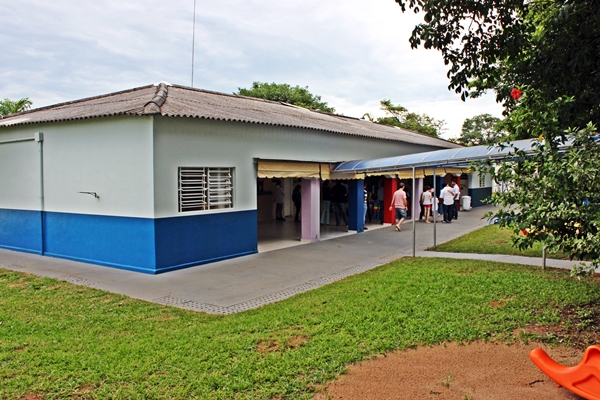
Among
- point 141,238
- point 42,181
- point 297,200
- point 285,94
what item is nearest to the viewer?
point 141,238

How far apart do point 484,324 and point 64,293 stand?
22.6 ft

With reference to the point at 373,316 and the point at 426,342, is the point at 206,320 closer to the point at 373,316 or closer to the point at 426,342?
the point at 373,316

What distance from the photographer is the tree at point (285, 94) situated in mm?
35344

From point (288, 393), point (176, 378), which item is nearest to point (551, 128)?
point (288, 393)

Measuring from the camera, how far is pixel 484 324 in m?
6.02

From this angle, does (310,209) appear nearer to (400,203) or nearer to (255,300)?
(400,203)

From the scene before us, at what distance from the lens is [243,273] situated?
32.1 ft

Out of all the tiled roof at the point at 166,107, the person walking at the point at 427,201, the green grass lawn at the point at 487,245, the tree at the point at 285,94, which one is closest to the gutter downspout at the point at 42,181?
the tiled roof at the point at 166,107

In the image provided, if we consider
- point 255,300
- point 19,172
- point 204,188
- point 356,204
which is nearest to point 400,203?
point 356,204

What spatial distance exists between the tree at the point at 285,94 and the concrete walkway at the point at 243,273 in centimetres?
2321

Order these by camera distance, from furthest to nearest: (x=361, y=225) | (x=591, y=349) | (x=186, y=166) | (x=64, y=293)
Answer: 1. (x=361, y=225)
2. (x=186, y=166)
3. (x=64, y=293)
4. (x=591, y=349)

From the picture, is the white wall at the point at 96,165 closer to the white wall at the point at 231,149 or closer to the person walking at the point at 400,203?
the white wall at the point at 231,149

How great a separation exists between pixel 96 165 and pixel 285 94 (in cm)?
2599

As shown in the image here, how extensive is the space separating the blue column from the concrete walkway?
238 centimetres
